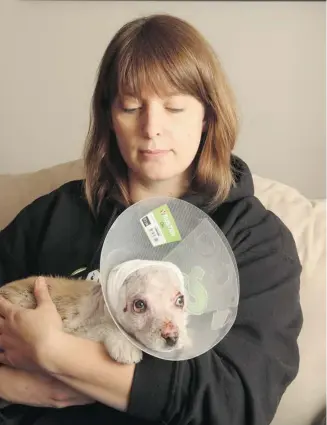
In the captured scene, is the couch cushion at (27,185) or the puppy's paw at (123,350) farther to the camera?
the couch cushion at (27,185)

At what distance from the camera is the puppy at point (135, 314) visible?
2.41ft

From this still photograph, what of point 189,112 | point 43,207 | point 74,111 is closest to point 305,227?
point 189,112

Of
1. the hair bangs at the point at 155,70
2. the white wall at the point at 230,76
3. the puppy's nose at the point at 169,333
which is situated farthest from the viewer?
the white wall at the point at 230,76

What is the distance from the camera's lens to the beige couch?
1.05m

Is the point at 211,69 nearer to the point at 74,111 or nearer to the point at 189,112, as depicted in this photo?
the point at 189,112

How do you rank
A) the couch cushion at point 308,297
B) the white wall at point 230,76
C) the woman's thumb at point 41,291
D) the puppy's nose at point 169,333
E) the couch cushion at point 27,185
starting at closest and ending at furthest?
the puppy's nose at point 169,333 → the woman's thumb at point 41,291 → the couch cushion at point 308,297 → the couch cushion at point 27,185 → the white wall at point 230,76

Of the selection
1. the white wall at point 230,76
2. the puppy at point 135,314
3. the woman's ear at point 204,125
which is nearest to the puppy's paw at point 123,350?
the puppy at point 135,314

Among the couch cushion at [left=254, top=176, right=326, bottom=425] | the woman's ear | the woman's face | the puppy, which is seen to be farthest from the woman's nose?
the couch cushion at [left=254, top=176, right=326, bottom=425]

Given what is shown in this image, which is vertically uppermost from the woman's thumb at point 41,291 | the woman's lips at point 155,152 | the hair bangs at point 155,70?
the hair bangs at point 155,70

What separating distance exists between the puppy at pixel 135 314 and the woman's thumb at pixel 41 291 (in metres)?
0.02

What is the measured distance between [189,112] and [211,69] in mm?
92

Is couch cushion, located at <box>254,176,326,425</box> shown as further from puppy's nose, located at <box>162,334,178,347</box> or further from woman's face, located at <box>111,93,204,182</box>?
puppy's nose, located at <box>162,334,178,347</box>

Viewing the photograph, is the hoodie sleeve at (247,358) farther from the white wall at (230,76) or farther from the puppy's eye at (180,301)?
the white wall at (230,76)

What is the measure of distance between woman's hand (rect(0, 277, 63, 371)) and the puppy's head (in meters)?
0.13
